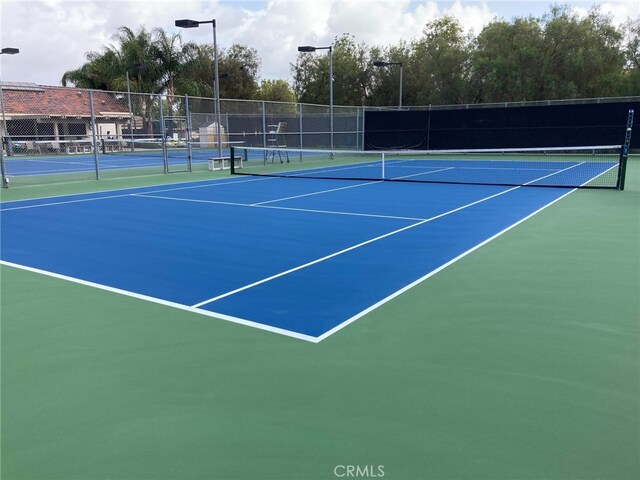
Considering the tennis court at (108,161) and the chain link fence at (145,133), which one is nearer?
the chain link fence at (145,133)

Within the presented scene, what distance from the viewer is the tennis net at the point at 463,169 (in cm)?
1462

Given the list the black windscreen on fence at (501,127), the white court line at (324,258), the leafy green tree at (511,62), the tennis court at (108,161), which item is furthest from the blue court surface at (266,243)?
the leafy green tree at (511,62)

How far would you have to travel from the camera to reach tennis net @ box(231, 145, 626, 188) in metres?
14.6

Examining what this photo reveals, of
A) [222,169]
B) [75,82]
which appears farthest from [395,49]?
[222,169]

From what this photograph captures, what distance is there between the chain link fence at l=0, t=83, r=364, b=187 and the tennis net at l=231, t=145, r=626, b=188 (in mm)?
1031

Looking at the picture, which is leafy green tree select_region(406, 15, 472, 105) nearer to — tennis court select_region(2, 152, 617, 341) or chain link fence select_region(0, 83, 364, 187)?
chain link fence select_region(0, 83, 364, 187)

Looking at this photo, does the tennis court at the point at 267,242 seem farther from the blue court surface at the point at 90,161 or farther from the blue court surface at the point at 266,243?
the blue court surface at the point at 90,161

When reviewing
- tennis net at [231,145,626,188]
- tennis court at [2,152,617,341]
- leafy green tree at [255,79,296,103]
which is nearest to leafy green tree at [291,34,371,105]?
leafy green tree at [255,79,296,103]

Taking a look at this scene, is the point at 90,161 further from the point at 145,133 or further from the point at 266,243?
the point at 266,243

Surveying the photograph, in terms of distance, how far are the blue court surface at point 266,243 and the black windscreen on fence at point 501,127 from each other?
48.5 ft

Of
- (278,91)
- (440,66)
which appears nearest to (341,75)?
(440,66)

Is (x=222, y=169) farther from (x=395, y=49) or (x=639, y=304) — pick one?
(x=395, y=49)

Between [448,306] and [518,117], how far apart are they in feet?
79.3

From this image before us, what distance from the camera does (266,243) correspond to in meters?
7.43
